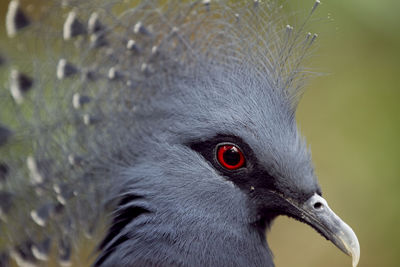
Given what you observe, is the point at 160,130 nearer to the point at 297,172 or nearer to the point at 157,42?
the point at 157,42

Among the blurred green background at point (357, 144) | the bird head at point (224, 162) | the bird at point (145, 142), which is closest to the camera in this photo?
the bird at point (145, 142)

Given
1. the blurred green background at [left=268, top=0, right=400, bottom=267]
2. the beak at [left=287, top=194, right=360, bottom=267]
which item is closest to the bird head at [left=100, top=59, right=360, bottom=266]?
the beak at [left=287, top=194, right=360, bottom=267]

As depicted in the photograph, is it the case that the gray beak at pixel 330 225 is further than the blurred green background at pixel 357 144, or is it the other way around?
the blurred green background at pixel 357 144

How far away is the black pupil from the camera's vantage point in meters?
2.23

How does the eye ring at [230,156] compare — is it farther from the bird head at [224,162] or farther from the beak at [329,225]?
the beak at [329,225]

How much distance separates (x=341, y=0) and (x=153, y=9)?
1.76 metres

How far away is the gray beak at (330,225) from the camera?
2.20 m

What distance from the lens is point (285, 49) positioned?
7.91ft

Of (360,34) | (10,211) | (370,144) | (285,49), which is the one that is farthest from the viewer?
(370,144)

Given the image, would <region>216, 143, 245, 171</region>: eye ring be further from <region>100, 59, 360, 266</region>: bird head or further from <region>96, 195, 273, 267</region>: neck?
<region>96, 195, 273, 267</region>: neck

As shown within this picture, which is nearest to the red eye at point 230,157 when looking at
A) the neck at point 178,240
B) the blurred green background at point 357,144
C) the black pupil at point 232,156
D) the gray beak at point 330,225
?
the black pupil at point 232,156

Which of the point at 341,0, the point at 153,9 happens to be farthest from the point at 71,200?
the point at 341,0

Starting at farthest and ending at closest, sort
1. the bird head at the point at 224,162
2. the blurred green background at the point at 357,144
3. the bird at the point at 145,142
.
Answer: the blurred green background at the point at 357,144 < the bird head at the point at 224,162 < the bird at the point at 145,142

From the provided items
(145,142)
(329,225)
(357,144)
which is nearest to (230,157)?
(145,142)
